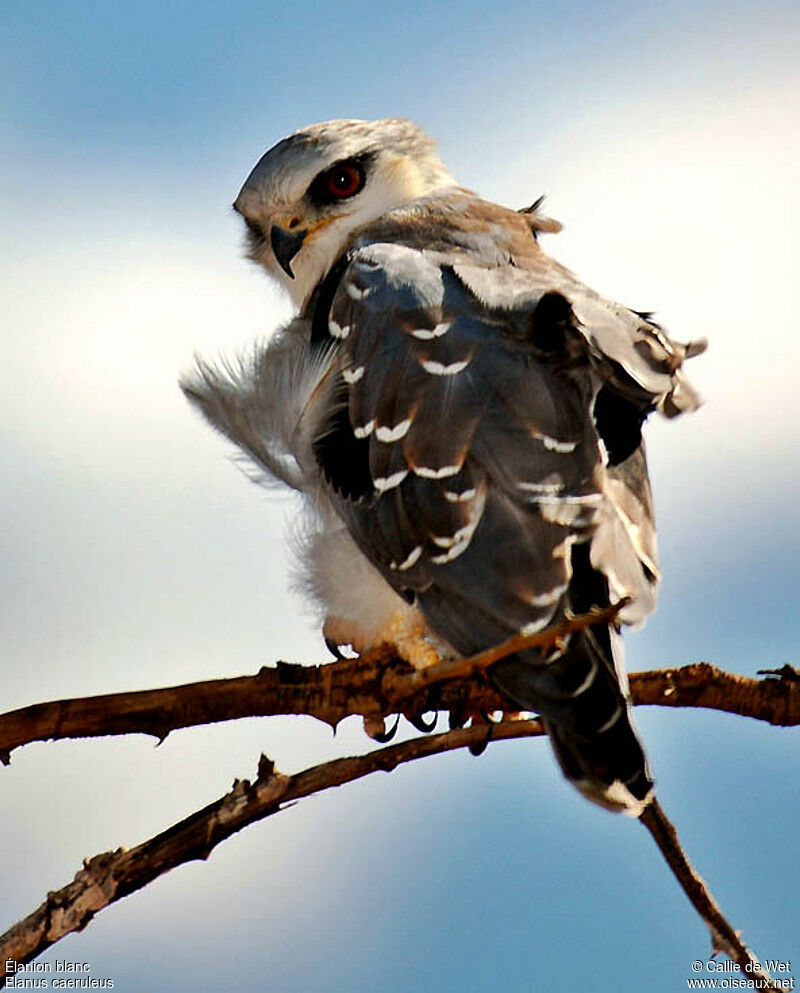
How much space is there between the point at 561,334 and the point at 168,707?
132cm

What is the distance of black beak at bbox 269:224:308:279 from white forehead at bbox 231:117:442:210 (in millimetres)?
126

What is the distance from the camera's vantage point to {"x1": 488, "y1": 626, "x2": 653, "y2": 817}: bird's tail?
9.52 ft

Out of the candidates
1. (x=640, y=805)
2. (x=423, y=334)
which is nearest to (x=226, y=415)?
(x=423, y=334)

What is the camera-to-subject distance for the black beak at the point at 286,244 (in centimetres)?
473

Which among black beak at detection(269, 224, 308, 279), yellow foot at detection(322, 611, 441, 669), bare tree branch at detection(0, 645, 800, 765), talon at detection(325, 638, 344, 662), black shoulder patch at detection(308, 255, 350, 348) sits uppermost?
black beak at detection(269, 224, 308, 279)

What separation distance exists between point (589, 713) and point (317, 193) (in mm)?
2511

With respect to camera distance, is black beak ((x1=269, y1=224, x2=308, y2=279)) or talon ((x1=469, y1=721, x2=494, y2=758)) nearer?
talon ((x1=469, y1=721, x2=494, y2=758))

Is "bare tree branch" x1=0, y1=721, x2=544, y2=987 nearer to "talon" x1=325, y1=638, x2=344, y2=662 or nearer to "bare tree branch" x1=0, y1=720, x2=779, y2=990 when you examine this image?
"bare tree branch" x1=0, y1=720, x2=779, y2=990

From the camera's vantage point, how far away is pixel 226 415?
421 centimetres

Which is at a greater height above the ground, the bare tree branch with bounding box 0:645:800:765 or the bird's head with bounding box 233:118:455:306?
the bird's head with bounding box 233:118:455:306

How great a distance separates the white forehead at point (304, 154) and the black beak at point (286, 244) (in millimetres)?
126

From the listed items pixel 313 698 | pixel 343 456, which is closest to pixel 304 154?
pixel 343 456

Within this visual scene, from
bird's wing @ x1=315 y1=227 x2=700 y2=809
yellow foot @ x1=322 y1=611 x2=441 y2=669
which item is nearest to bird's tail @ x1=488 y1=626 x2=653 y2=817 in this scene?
bird's wing @ x1=315 y1=227 x2=700 y2=809

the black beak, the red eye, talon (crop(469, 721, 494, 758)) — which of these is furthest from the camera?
the red eye
